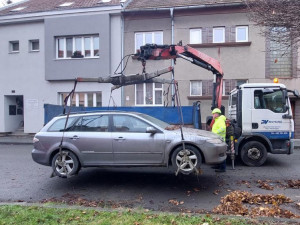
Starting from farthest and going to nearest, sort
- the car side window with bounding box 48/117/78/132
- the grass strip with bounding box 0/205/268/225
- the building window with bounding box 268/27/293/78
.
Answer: the building window with bounding box 268/27/293/78
the car side window with bounding box 48/117/78/132
the grass strip with bounding box 0/205/268/225

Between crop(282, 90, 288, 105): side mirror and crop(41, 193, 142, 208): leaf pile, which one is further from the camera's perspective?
crop(282, 90, 288, 105): side mirror

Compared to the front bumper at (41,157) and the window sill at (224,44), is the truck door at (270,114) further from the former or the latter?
the window sill at (224,44)

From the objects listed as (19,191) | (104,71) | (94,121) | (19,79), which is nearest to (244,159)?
Result: (94,121)

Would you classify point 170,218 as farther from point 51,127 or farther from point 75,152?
point 51,127

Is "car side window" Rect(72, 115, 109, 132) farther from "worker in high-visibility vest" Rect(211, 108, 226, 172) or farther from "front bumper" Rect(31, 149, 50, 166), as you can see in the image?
"worker in high-visibility vest" Rect(211, 108, 226, 172)

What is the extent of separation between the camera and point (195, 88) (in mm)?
15875

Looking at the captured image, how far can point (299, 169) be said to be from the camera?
8.09 meters

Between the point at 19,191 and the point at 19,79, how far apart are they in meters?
13.6

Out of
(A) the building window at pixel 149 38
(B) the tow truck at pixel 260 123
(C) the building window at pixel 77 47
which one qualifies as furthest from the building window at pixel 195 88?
(B) the tow truck at pixel 260 123

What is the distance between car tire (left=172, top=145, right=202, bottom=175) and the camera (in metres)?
5.95

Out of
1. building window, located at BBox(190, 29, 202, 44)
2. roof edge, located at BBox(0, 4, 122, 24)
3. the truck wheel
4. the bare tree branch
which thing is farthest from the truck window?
roof edge, located at BBox(0, 4, 122, 24)

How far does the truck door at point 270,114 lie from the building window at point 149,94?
805cm

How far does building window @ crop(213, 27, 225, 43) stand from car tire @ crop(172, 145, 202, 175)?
11017mm

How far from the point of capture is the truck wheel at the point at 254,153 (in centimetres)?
847
